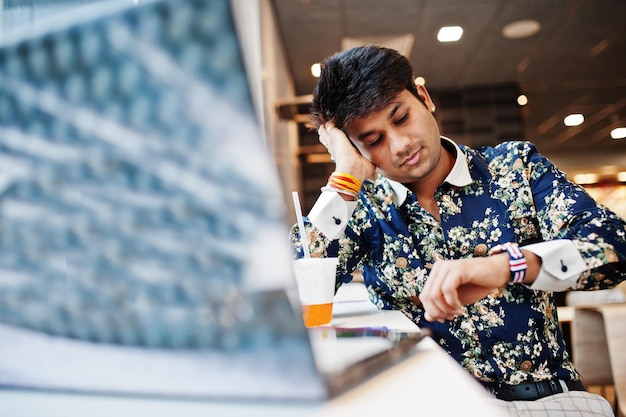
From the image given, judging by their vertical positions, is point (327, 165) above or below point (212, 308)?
above

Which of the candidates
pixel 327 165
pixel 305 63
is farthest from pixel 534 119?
pixel 305 63

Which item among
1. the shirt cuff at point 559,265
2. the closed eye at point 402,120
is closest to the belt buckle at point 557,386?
the shirt cuff at point 559,265

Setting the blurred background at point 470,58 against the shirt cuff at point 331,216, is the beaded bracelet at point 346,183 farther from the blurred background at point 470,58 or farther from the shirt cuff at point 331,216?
the blurred background at point 470,58

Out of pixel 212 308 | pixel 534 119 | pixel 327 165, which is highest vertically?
pixel 534 119

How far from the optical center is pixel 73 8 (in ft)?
0.84

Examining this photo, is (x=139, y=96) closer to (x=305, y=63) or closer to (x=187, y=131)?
(x=187, y=131)

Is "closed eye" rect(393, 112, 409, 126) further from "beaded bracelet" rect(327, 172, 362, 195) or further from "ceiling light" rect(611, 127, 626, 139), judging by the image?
"ceiling light" rect(611, 127, 626, 139)

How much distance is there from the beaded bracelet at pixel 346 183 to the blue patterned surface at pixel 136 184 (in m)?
0.93

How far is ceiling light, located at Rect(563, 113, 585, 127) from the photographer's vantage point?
23.9 feet

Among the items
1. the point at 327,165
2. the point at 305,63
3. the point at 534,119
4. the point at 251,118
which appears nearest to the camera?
the point at 251,118

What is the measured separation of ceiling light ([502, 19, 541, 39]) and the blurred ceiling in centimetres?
5

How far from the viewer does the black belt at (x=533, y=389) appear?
979mm

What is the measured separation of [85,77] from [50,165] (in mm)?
56

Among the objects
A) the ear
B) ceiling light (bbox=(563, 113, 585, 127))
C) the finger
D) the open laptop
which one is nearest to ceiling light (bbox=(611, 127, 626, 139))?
ceiling light (bbox=(563, 113, 585, 127))
